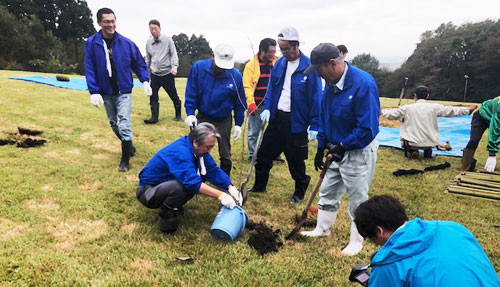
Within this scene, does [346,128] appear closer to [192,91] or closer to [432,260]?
[432,260]

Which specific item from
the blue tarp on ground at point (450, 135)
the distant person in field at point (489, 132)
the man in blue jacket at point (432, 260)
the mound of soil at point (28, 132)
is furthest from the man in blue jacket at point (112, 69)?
the blue tarp on ground at point (450, 135)

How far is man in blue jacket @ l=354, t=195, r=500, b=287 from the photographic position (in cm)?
136

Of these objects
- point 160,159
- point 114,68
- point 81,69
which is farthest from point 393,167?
point 81,69

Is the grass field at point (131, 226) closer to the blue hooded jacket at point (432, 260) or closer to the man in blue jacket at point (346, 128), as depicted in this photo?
the man in blue jacket at point (346, 128)

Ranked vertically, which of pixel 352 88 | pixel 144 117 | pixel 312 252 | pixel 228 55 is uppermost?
pixel 228 55

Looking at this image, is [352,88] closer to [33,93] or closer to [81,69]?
[33,93]

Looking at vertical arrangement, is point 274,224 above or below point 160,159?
below

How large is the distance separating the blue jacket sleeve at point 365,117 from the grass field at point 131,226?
1127mm

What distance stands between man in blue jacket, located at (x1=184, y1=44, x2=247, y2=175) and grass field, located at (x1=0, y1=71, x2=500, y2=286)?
41.6 inches

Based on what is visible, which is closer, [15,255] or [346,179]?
[15,255]

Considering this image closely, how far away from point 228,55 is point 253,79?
48.7 inches

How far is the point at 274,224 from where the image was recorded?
3.57 meters

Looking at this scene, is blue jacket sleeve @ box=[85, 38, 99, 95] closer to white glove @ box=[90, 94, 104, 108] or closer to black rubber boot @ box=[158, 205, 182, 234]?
white glove @ box=[90, 94, 104, 108]

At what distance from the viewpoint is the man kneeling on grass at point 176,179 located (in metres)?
2.96
